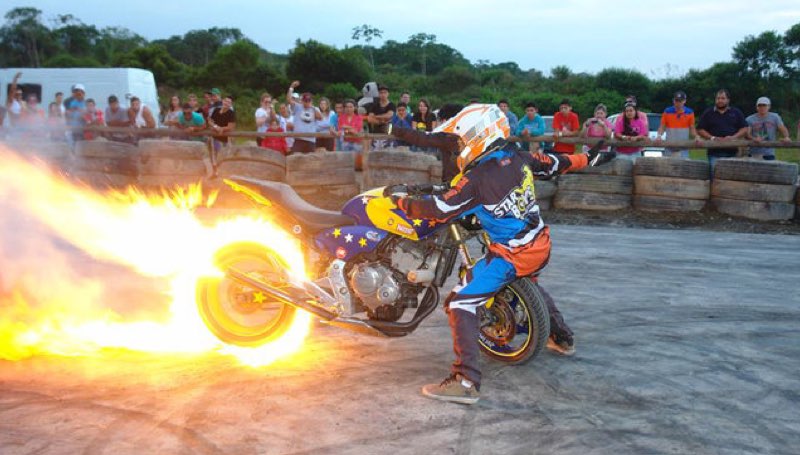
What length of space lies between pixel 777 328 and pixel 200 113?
1303 centimetres

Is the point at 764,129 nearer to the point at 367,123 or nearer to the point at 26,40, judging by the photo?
the point at 367,123

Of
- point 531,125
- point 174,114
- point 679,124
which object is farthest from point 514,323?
point 174,114

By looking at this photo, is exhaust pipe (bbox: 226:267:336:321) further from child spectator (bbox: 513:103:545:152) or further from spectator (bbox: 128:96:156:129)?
spectator (bbox: 128:96:156:129)

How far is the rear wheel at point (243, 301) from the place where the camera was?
18.6ft

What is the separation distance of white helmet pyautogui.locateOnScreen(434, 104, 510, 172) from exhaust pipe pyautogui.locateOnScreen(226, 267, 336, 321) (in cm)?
151

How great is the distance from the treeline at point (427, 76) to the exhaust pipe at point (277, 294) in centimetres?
3142

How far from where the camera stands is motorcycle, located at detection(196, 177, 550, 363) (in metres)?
5.19

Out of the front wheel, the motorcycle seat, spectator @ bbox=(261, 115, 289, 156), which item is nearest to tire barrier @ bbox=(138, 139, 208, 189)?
spectator @ bbox=(261, 115, 289, 156)

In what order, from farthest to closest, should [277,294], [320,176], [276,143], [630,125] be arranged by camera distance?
[276,143] < [320,176] < [630,125] < [277,294]

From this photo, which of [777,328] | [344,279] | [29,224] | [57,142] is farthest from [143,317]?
[57,142]

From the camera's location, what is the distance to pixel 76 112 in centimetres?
1619

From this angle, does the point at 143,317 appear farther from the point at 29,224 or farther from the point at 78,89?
the point at 78,89

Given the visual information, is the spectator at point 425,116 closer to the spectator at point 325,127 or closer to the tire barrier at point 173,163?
the spectator at point 325,127

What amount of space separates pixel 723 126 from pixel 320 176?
692 cm
